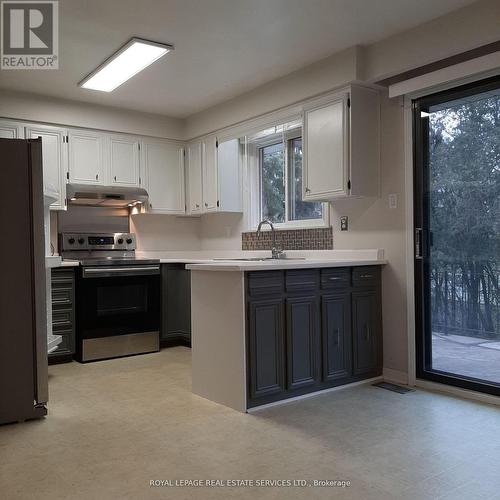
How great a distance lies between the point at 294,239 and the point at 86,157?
2270mm

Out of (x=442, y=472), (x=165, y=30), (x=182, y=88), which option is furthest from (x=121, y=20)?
(x=442, y=472)

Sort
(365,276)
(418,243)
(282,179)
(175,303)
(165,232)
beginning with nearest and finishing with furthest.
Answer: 1. (418,243)
2. (365,276)
3. (282,179)
4. (175,303)
5. (165,232)

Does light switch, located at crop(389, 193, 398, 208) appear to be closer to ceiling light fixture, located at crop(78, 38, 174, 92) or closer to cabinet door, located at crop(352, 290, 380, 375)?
cabinet door, located at crop(352, 290, 380, 375)

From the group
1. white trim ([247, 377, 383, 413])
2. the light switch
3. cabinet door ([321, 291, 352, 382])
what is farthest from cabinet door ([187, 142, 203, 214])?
white trim ([247, 377, 383, 413])

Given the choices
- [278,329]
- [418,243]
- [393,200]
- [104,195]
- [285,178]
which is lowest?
[278,329]

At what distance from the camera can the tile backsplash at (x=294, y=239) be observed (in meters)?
4.29

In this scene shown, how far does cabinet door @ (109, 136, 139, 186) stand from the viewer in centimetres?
525

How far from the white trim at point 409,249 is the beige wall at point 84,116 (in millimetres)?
2863

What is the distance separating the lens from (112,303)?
4.73m

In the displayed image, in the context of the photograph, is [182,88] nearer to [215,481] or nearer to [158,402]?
[158,402]

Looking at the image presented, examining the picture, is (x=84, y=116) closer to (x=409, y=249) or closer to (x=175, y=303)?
(x=175, y=303)

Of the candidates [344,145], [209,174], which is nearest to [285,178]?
[209,174]

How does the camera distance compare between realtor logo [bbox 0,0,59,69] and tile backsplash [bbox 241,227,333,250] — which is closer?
realtor logo [bbox 0,0,59,69]

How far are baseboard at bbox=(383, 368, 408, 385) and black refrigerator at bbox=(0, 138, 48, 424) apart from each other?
2.39 meters
